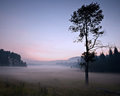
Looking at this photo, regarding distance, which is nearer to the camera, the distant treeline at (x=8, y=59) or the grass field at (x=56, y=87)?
the grass field at (x=56, y=87)

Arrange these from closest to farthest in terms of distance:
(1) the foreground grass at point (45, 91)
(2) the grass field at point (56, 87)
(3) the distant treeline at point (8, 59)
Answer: (1) the foreground grass at point (45, 91)
(2) the grass field at point (56, 87)
(3) the distant treeline at point (8, 59)

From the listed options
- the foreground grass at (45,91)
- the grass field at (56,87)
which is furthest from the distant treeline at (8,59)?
the foreground grass at (45,91)

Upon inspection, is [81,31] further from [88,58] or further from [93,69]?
[93,69]

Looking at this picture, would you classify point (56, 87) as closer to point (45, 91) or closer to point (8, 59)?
point (45, 91)

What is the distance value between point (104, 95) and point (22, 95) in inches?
372

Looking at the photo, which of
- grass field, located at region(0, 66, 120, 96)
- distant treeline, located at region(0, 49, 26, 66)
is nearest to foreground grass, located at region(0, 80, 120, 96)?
grass field, located at region(0, 66, 120, 96)

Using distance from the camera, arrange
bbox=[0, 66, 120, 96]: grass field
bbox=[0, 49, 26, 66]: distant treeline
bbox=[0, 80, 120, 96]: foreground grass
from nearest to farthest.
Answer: bbox=[0, 80, 120, 96]: foreground grass
bbox=[0, 66, 120, 96]: grass field
bbox=[0, 49, 26, 66]: distant treeline

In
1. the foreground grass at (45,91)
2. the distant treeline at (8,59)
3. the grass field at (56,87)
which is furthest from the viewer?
the distant treeline at (8,59)

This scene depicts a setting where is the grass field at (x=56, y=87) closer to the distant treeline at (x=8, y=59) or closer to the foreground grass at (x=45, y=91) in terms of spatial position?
the foreground grass at (x=45, y=91)

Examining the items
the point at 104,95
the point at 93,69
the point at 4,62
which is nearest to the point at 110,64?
the point at 93,69

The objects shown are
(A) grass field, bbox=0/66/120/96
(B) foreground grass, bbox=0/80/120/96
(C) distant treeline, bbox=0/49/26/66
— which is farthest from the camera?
(C) distant treeline, bbox=0/49/26/66

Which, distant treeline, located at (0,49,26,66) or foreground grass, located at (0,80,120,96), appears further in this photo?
distant treeline, located at (0,49,26,66)

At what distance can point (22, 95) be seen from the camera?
8297mm

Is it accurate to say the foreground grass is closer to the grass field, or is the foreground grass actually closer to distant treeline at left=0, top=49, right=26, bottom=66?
the grass field
